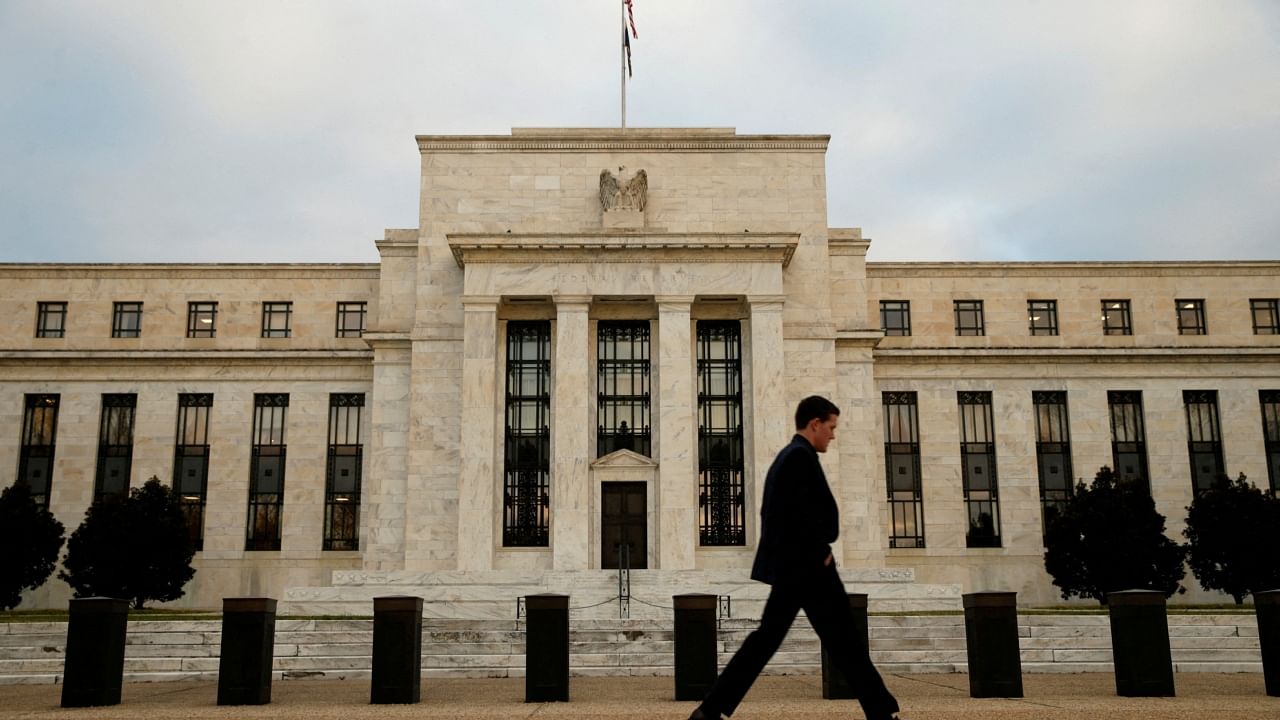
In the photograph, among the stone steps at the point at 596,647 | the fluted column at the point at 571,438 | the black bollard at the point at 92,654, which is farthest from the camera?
the fluted column at the point at 571,438

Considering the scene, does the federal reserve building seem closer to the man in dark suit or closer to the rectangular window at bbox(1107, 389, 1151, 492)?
the rectangular window at bbox(1107, 389, 1151, 492)

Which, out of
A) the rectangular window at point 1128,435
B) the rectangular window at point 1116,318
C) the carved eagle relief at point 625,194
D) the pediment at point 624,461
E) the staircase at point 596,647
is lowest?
the staircase at point 596,647

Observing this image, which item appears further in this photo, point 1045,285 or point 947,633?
point 1045,285

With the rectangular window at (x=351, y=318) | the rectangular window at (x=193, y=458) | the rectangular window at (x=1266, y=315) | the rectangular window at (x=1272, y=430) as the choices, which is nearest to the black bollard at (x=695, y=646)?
the rectangular window at (x=193, y=458)

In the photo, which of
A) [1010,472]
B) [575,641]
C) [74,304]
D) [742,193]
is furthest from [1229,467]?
[74,304]

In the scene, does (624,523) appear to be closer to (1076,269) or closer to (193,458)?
(193,458)

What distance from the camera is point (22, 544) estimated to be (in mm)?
37906

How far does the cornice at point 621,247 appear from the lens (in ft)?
133

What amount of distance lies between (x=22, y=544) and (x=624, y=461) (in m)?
20.0

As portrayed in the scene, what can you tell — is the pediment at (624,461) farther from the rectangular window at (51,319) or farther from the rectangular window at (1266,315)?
the rectangular window at (1266,315)

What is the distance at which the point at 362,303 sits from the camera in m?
47.7

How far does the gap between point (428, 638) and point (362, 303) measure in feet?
87.9

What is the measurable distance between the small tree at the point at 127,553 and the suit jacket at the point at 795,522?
115 feet

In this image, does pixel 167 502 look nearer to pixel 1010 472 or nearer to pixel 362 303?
pixel 362 303
